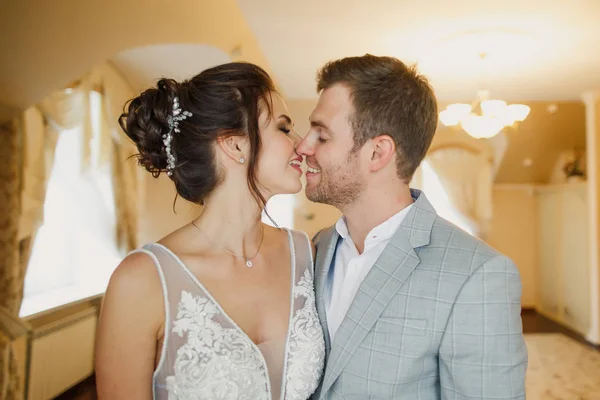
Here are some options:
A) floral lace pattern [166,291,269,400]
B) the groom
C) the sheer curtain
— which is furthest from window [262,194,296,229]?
floral lace pattern [166,291,269,400]

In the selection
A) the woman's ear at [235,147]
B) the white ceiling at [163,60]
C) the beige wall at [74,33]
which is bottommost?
the woman's ear at [235,147]

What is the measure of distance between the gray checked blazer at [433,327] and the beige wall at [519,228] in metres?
7.15

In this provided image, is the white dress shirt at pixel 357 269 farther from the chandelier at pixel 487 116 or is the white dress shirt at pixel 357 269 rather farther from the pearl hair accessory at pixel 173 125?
the chandelier at pixel 487 116

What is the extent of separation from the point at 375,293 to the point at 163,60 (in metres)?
2.74

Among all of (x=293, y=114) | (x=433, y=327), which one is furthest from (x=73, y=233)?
(x=293, y=114)

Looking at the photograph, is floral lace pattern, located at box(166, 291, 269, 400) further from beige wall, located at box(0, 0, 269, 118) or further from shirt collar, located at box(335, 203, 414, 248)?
beige wall, located at box(0, 0, 269, 118)

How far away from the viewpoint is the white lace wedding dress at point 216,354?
1.44 meters

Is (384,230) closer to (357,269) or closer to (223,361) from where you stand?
(357,269)

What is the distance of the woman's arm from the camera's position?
4.49ft

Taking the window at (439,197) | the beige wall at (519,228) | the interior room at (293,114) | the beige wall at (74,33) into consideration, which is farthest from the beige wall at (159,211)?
the beige wall at (519,228)

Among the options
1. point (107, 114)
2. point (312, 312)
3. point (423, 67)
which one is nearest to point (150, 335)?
point (312, 312)

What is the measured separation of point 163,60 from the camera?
3600 mm

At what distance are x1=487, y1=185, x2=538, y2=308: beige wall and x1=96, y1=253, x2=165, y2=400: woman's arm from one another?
7548mm

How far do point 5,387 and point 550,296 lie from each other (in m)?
7.38
